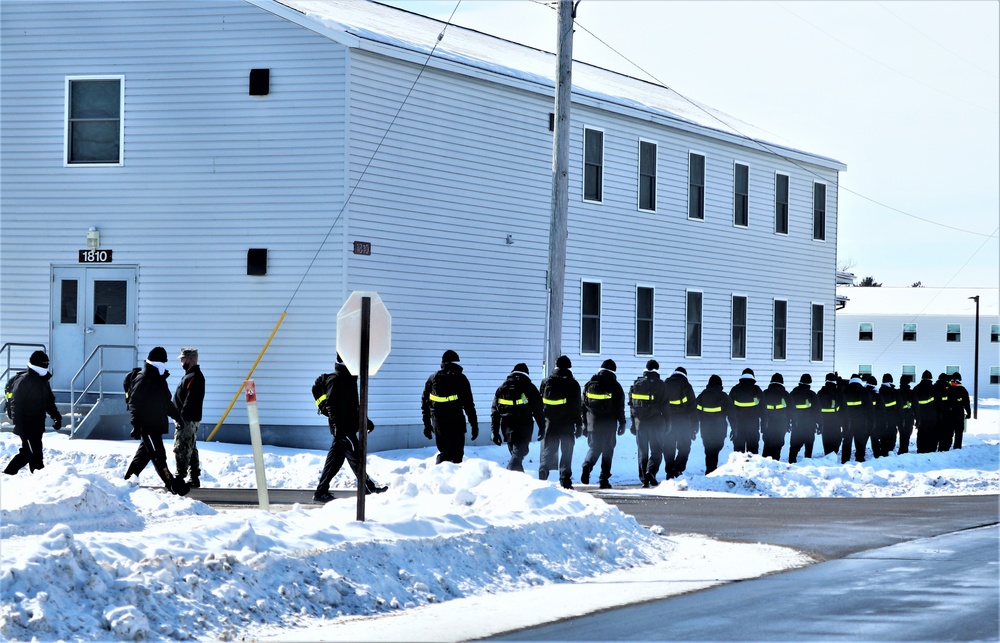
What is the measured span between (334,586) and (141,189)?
15063 mm

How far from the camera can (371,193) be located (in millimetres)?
23250

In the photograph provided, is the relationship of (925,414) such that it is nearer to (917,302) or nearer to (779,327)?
(779,327)

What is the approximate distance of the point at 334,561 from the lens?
34.5 ft

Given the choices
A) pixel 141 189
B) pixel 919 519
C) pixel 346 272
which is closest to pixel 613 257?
pixel 346 272

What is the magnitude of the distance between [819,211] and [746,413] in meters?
14.8

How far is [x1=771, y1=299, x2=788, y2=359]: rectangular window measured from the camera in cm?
3605

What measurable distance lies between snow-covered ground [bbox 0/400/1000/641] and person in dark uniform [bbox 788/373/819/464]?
10.0 m

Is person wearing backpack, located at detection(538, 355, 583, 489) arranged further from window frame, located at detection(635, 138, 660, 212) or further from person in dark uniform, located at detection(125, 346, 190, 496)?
window frame, located at detection(635, 138, 660, 212)

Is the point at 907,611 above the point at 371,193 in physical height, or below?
below

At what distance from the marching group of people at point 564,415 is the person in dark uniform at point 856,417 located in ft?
0.09

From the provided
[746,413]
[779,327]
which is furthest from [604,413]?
[779,327]

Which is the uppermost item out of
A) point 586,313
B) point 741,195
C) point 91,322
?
point 741,195

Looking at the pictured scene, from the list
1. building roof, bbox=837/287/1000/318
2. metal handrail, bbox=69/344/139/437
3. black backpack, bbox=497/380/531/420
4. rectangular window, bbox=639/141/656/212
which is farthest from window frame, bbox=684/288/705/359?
building roof, bbox=837/287/1000/318

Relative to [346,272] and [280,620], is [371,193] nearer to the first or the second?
[346,272]
